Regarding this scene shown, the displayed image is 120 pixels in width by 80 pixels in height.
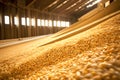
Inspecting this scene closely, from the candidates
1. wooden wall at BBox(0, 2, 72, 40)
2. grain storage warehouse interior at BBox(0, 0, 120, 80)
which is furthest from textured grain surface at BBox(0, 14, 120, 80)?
wooden wall at BBox(0, 2, 72, 40)

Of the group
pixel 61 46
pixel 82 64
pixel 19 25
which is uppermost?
pixel 19 25

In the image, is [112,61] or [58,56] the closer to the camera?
[112,61]

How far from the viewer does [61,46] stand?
3.81 m

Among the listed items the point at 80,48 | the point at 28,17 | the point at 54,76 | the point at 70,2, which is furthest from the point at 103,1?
the point at 70,2

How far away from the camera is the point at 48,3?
1518 cm

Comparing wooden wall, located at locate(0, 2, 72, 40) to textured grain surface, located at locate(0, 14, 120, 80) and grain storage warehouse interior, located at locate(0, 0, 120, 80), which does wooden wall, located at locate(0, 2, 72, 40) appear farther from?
textured grain surface, located at locate(0, 14, 120, 80)

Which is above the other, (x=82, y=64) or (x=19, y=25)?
(x=19, y=25)

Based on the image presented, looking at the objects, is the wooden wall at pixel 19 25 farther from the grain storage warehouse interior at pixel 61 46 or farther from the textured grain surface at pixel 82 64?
the textured grain surface at pixel 82 64

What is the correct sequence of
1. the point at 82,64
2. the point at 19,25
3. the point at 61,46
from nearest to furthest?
the point at 82,64 → the point at 61,46 → the point at 19,25

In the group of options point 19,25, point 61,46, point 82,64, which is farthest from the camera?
point 19,25

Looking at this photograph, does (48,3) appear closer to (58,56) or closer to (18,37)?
(18,37)

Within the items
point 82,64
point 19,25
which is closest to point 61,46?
point 82,64

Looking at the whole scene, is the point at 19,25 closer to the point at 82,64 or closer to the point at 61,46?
the point at 61,46

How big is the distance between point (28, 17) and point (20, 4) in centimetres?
137
